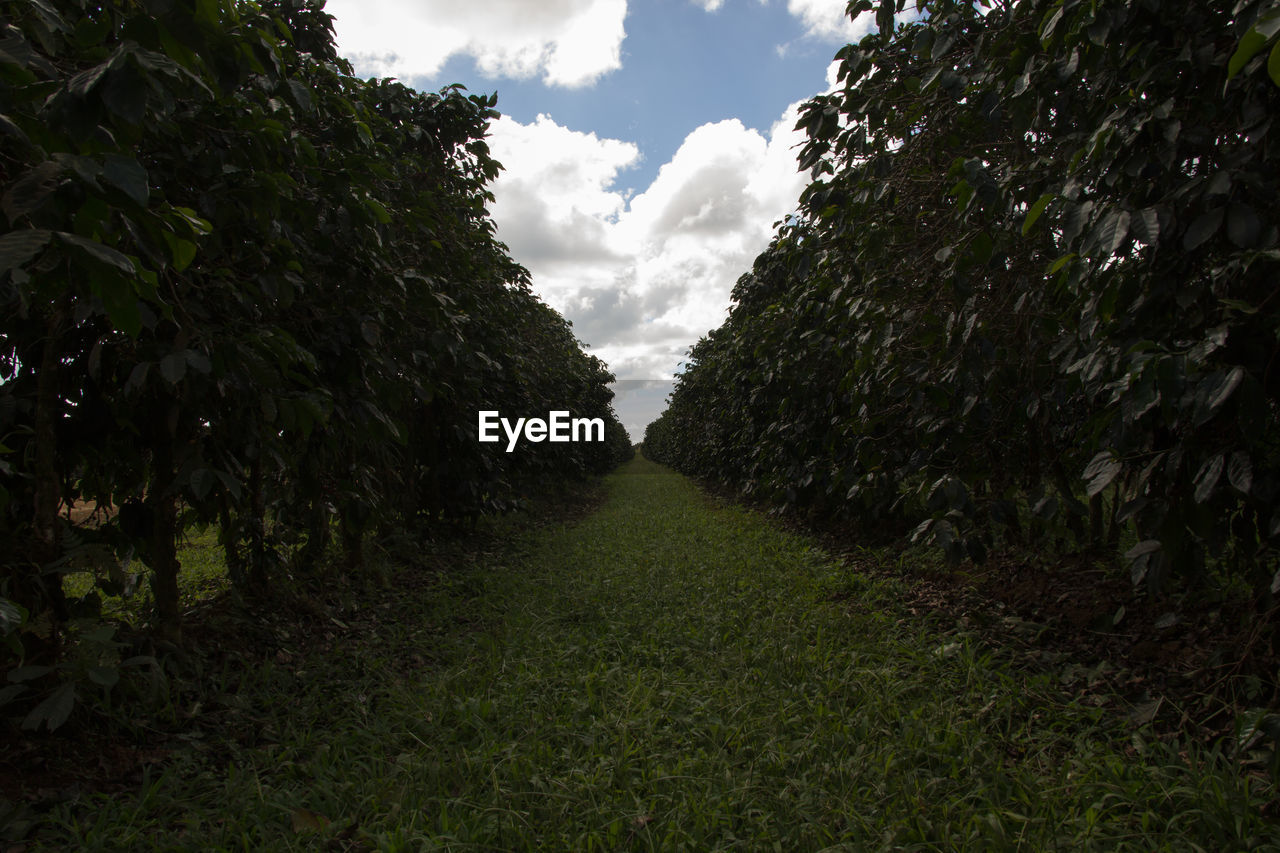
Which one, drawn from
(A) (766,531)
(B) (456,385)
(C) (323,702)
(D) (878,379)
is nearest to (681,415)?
(A) (766,531)

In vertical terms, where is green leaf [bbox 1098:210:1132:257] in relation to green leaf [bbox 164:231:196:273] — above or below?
above

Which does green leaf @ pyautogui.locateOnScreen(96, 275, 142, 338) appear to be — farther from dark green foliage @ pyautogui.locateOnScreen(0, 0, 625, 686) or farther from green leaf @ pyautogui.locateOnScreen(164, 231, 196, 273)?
green leaf @ pyautogui.locateOnScreen(164, 231, 196, 273)

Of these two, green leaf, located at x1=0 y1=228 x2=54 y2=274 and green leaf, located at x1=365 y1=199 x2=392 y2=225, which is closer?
green leaf, located at x1=0 y1=228 x2=54 y2=274

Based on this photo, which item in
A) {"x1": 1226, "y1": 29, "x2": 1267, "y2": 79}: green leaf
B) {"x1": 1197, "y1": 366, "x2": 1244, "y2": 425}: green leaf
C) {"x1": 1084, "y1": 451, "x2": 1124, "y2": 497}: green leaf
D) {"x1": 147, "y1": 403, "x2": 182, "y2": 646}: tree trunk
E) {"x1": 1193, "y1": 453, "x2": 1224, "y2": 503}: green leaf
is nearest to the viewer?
{"x1": 1226, "y1": 29, "x2": 1267, "y2": 79}: green leaf

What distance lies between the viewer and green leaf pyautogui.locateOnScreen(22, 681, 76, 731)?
1.89 meters

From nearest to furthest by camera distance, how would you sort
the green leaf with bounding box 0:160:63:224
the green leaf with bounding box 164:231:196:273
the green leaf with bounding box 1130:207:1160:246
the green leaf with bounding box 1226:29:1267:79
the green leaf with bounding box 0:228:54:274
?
the green leaf with bounding box 0:228:54:274
the green leaf with bounding box 0:160:63:224
the green leaf with bounding box 1226:29:1267:79
the green leaf with bounding box 164:231:196:273
the green leaf with bounding box 1130:207:1160:246

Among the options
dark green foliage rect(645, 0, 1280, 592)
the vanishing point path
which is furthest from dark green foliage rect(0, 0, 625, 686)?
dark green foliage rect(645, 0, 1280, 592)

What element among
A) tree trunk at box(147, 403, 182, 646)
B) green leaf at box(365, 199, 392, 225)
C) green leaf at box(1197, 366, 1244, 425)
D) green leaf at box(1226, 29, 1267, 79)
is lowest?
tree trunk at box(147, 403, 182, 646)

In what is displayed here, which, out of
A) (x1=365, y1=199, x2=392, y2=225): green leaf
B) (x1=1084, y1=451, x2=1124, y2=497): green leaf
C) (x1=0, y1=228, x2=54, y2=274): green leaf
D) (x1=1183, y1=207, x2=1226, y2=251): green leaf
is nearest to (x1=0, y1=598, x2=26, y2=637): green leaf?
(x1=0, y1=228, x2=54, y2=274): green leaf

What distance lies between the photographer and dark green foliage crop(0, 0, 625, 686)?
122 centimetres

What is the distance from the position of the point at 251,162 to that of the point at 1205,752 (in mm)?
4086

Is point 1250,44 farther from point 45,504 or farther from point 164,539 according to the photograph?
point 164,539

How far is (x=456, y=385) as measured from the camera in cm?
564

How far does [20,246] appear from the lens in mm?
981
